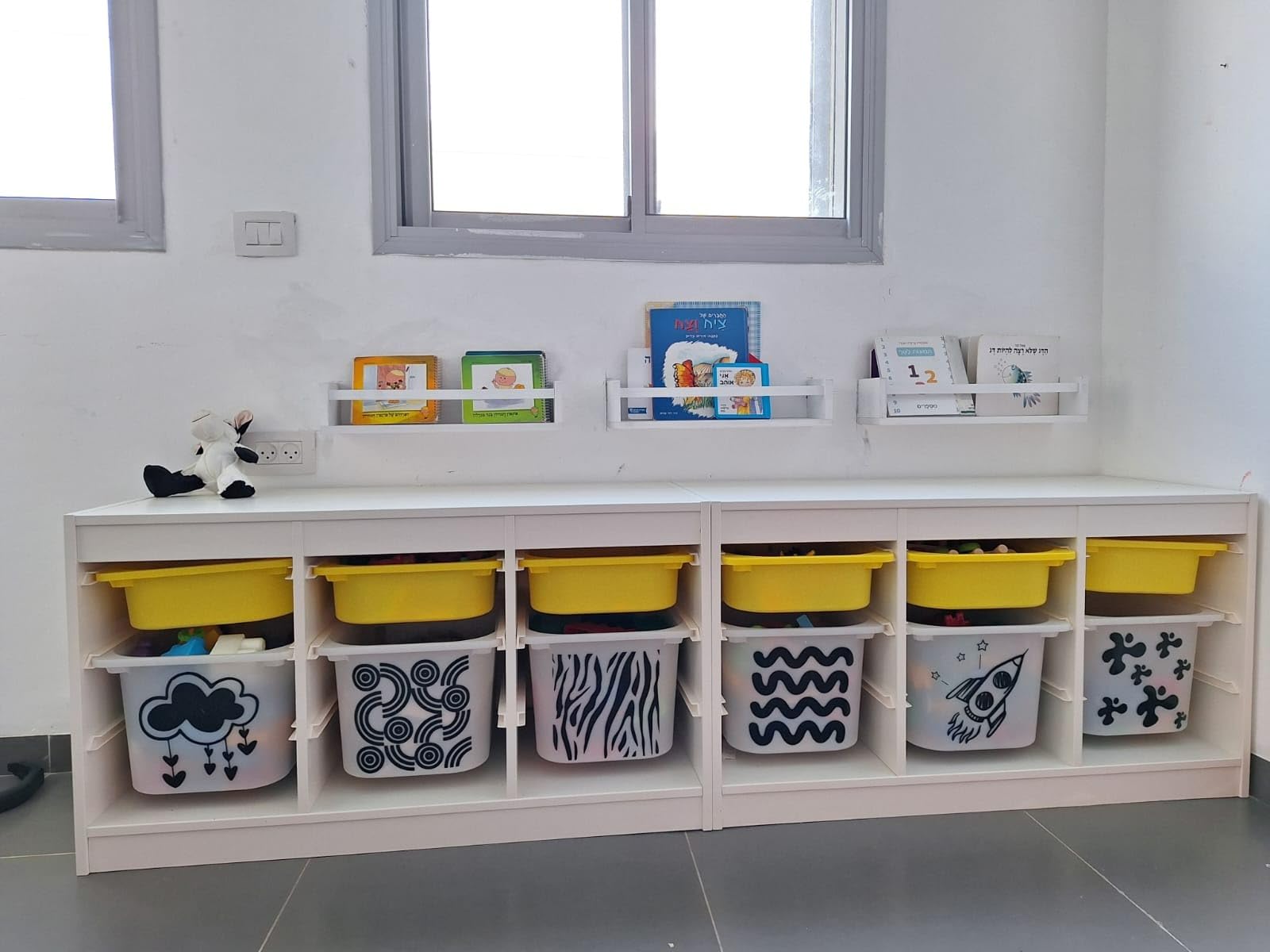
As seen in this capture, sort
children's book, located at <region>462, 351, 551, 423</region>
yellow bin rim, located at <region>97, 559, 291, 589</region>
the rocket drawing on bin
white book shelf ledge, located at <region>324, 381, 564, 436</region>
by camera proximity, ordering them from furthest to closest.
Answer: children's book, located at <region>462, 351, 551, 423</region> → white book shelf ledge, located at <region>324, 381, 564, 436</region> → the rocket drawing on bin → yellow bin rim, located at <region>97, 559, 291, 589</region>

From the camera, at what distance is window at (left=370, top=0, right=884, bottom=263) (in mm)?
2043

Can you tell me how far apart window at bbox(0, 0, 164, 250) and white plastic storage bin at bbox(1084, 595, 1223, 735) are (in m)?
2.39

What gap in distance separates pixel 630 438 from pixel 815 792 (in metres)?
0.94

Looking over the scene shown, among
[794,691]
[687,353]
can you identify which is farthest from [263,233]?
[794,691]

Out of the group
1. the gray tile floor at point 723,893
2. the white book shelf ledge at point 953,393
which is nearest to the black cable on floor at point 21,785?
the gray tile floor at point 723,893

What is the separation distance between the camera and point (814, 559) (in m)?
1.65

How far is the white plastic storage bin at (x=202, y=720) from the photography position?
5.05 feet

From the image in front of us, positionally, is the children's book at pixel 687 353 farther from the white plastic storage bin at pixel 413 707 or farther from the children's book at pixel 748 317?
the white plastic storage bin at pixel 413 707

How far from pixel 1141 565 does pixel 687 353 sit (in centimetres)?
115

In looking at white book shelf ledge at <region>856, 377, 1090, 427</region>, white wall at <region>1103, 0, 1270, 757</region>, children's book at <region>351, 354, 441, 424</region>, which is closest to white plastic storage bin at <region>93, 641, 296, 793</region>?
children's book at <region>351, 354, 441, 424</region>

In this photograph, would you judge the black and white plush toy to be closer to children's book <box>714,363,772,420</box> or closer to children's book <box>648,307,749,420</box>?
children's book <box>648,307,749,420</box>

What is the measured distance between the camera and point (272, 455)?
1.94 m

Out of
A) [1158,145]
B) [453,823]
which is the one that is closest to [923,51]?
[1158,145]

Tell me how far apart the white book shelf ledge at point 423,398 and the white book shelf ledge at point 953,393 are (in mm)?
795
